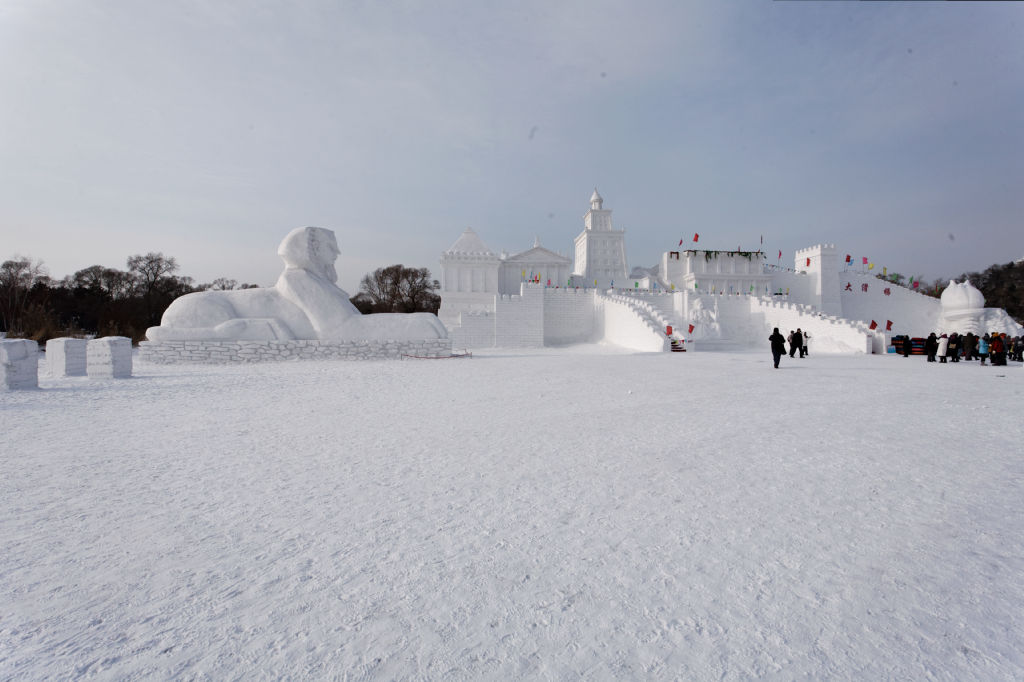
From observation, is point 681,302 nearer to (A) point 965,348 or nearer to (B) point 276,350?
(A) point 965,348

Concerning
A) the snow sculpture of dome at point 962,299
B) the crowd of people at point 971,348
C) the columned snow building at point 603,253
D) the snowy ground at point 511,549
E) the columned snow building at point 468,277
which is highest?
the columned snow building at point 603,253

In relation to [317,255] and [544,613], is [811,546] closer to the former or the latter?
[544,613]

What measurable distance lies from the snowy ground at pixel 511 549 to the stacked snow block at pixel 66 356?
17.6 ft

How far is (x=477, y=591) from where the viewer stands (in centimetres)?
194

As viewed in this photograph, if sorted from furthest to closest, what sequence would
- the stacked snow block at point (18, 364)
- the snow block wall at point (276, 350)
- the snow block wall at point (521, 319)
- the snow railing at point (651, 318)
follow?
1. the snow block wall at point (521, 319)
2. the snow railing at point (651, 318)
3. the snow block wall at point (276, 350)
4. the stacked snow block at point (18, 364)

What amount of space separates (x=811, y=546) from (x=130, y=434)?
5.31 meters

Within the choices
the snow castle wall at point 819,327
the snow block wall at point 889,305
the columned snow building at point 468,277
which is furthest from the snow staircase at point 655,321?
the snow block wall at point 889,305

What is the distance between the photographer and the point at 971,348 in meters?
14.8

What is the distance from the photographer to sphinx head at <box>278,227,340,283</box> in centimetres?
1238

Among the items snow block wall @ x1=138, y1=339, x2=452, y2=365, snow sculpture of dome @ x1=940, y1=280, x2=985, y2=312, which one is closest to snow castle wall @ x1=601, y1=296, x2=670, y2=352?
snow block wall @ x1=138, y1=339, x2=452, y2=365

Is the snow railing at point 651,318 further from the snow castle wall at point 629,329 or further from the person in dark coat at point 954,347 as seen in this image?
the person in dark coat at point 954,347

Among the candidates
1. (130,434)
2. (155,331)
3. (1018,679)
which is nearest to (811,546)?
(1018,679)

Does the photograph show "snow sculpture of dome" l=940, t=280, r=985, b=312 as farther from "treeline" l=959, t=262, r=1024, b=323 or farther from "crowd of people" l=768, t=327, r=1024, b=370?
"treeline" l=959, t=262, r=1024, b=323

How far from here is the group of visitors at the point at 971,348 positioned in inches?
486
